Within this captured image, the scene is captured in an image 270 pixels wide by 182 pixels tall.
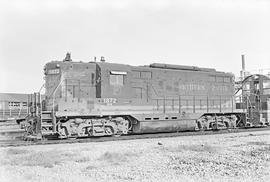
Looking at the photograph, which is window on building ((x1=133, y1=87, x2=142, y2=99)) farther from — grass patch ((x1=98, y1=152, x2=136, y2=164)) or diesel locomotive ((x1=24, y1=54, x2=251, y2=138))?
grass patch ((x1=98, y1=152, x2=136, y2=164))

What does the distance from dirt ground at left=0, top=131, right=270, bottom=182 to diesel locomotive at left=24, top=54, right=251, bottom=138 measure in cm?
303

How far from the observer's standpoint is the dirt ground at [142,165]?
5125mm

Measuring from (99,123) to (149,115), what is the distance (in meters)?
2.28

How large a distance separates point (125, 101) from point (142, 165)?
650cm

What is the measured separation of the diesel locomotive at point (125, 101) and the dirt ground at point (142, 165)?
3030 mm

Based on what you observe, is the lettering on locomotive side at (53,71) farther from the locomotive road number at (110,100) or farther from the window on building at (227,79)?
the window on building at (227,79)

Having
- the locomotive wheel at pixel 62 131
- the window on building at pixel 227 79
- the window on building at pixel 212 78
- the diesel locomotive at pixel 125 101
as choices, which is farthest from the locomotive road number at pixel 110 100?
the window on building at pixel 227 79

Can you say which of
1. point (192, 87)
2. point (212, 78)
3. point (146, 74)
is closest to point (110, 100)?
point (146, 74)

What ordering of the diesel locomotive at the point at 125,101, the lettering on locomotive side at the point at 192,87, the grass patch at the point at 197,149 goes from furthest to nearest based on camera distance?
1. the lettering on locomotive side at the point at 192,87
2. the diesel locomotive at the point at 125,101
3. the grass patch at the point at 197,149

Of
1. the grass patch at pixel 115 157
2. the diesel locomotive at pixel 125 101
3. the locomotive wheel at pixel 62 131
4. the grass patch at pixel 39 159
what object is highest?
the diesel locomotive at pixel 125 101

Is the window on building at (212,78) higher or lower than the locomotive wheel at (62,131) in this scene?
higher

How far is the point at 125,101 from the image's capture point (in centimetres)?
1247

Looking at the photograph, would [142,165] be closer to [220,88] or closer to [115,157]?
[115,157]

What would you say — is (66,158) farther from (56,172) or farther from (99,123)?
(99,123)
